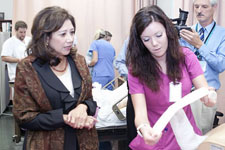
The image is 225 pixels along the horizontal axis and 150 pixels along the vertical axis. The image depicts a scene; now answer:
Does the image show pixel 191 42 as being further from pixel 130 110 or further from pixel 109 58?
pixel 109 58

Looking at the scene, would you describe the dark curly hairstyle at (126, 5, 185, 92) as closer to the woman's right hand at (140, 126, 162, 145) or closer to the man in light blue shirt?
the woman's right hand at (140, 126, 162, 145)

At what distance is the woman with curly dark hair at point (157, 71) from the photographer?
4.28 feet

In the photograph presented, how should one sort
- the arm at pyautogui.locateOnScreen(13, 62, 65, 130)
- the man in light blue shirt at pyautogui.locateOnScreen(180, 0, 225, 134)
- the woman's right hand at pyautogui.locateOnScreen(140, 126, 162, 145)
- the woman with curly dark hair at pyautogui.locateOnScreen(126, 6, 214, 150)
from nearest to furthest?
1. the woman's right hand at pyautogui.locateOnScreen(140, 126, 162, 145)
2. the woman with curly dark hair at pyautogui.locateOnScreen(126, 6, 214, 150)
3. the arm at pyautogui.locateOnScreen(13, 62, 65, 130)
4. the man in light blue shirt at pyautogui.locateOnScreen(180, 0, 225, 134)

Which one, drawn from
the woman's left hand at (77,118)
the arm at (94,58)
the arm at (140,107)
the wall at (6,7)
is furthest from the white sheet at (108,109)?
the wall at (6,7)

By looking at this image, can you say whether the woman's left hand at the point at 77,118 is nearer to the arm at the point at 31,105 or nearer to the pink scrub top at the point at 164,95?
the arm at the point at 31,105

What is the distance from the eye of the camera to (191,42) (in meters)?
2.03

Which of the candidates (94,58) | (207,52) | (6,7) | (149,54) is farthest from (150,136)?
(6,7)

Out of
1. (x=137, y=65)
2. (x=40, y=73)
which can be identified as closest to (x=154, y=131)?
(x=137, y=65)

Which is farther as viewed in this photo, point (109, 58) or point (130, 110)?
point (109, 58)

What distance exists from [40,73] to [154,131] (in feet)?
2.24

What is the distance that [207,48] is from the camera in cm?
204

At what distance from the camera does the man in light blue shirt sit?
1.95m

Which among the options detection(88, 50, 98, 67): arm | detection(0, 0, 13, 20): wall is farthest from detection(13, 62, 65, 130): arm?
detection(0, 0, 13, 20): wall

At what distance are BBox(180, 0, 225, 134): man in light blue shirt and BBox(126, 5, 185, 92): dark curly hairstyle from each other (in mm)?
664
